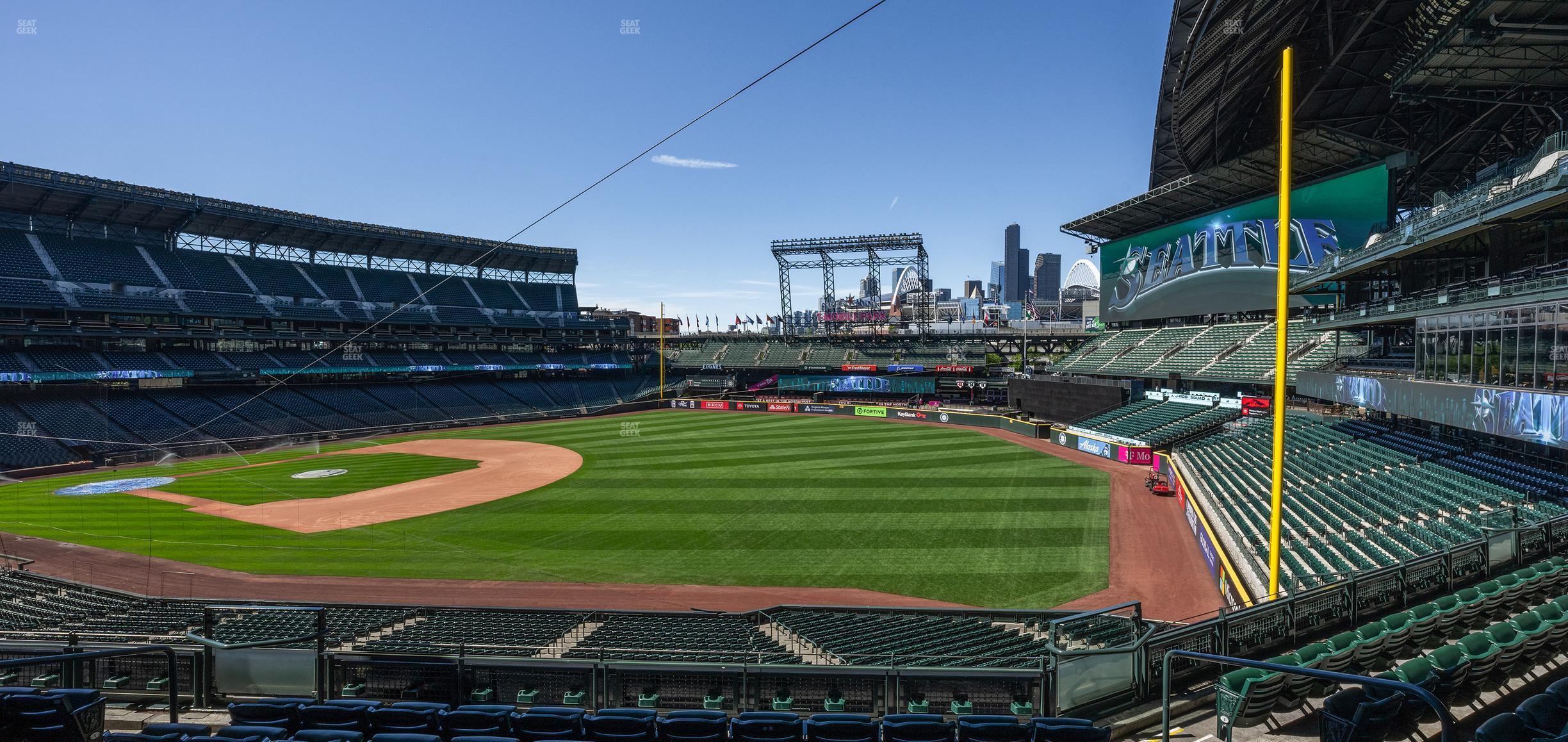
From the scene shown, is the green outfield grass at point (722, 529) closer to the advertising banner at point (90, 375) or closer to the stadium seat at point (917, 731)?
the stadium seat at point (917, 731)

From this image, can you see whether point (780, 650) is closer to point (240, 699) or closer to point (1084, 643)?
point (1084, 643)

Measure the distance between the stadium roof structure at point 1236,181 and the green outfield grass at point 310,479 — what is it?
49379mm

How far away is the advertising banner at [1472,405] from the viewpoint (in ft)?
39.8

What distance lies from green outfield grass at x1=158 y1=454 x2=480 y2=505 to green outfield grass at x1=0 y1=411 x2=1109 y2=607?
447mm

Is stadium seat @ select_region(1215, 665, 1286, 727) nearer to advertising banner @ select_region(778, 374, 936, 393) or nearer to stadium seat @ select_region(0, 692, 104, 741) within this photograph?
stadium seat @ select_region(0, 692, 104, 741)

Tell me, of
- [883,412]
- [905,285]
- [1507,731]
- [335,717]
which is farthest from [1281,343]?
[905,285]

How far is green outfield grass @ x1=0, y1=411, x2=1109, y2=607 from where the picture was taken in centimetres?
1959

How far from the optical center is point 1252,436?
93.7 ft

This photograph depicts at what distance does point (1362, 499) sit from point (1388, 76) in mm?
16097

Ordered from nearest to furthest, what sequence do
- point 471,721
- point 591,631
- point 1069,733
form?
point 1069,733 < point 471,721 < point 591,631

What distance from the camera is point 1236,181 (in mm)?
41312

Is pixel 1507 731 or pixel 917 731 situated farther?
pixel 917 731

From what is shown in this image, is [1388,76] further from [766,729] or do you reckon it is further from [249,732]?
[249,732]

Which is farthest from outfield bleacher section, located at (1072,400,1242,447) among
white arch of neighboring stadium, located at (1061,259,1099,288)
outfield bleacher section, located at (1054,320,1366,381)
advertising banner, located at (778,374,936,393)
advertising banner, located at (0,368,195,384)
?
white arch of neighboring stadium, located at (1061,259,1099,288)
